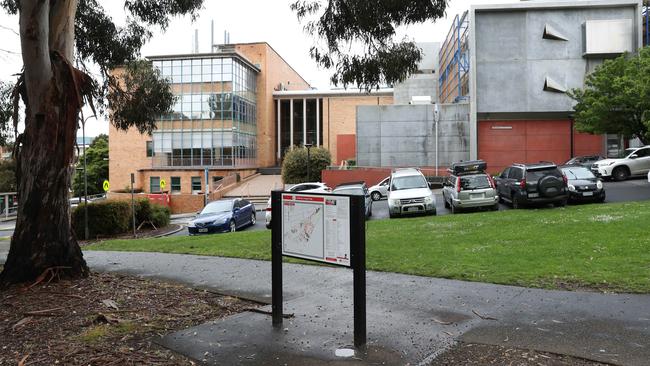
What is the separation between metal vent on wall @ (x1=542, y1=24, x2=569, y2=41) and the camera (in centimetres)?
3962

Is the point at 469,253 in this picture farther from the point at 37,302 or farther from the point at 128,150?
the point at 128,150

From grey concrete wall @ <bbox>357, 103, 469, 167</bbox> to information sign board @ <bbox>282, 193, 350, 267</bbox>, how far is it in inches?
1429

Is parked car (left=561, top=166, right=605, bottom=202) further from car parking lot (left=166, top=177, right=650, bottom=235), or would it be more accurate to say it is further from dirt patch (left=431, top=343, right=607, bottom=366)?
dirt patch (left=431, top=343, right=607, bottom=366)

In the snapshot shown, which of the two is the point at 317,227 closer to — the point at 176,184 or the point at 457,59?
the point at 457,59

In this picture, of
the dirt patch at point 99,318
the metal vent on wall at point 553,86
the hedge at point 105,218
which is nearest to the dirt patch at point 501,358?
the dirt patch at point 99,318

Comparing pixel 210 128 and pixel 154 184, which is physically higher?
pixel 210 128

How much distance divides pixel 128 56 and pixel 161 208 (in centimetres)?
1506

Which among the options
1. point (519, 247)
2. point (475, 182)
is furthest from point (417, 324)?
point (475, 182)

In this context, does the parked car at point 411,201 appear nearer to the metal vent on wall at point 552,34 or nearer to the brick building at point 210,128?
the metal vent on wall at point 552,34

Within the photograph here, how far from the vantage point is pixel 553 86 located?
130 ft

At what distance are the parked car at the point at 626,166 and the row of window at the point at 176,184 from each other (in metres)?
34.7

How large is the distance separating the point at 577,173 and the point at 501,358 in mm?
17598

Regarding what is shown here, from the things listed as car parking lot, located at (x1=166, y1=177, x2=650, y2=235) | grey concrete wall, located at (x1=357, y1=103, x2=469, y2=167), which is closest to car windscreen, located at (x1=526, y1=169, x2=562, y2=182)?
car parking lot, located at (x1=166, y1=177, x2=650, y2=235)

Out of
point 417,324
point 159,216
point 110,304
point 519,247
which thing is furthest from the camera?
point 159,216
